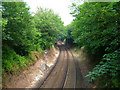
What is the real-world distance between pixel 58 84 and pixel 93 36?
5860 millimetres

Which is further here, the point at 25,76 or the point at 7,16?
the point at 25,76

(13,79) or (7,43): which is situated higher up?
(7,43)

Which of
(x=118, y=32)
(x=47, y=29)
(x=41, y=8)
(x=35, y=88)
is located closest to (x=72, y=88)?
(x=35, y=88)

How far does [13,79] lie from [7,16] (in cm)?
514

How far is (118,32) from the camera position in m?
3.38

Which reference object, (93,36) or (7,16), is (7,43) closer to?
(7,16)

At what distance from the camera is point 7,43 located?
7.28 meters

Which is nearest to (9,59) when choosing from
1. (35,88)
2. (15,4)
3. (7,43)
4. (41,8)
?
(7,43)

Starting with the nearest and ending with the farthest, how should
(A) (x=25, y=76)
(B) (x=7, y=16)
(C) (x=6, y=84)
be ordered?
(C) (x=6, y=84) < (B) (x=7, y=16) < (A) (x=25, y=76)

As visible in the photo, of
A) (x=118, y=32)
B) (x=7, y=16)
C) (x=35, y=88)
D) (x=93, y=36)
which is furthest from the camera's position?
(x=35, y=88)

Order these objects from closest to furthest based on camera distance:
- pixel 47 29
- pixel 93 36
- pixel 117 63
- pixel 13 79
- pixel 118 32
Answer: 1. pixel 117 63
2. pixel 118 32
3. pixel 93 36
4. pixel 13 79
5. pixel 47 29

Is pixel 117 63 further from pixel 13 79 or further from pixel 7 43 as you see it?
pixel 7 43

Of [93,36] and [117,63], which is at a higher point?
[93,36]

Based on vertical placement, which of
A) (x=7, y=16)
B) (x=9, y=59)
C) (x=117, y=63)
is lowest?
(x=9, y=59)
